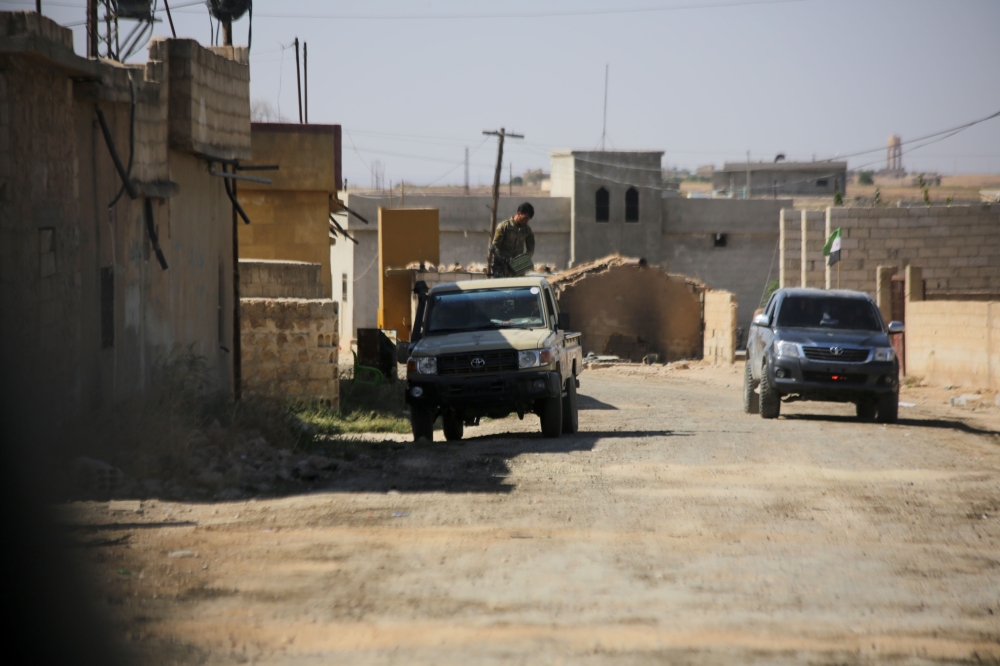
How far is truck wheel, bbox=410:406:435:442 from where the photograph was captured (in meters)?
12.2

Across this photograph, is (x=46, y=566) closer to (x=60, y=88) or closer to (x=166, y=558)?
(x=166, y=558)

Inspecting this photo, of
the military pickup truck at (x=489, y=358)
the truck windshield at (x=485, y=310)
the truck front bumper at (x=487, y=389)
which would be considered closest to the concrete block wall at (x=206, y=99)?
the military pickup truck at (x=489, y=358)

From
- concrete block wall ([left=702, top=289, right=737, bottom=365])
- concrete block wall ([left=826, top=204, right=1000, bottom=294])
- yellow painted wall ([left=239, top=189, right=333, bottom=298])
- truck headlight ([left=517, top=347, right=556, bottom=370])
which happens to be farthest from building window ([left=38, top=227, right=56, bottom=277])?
concrete block wall ([left=702, top=289, right=737, bottom=365])

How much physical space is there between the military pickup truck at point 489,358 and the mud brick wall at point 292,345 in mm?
2530

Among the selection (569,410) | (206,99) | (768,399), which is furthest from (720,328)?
(206,99)

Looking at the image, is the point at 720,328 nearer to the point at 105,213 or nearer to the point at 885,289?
→ the point at 885,289

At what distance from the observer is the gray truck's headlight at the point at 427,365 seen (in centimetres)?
1182

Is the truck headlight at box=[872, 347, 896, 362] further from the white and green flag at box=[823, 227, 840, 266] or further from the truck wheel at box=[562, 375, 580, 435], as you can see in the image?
the white and green flag at box=[823, 227, 840, 266]

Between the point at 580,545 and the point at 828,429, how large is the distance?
7.39 meters

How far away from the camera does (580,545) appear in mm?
6680

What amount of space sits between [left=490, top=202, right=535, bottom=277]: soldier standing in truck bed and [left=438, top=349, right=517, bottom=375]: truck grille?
4.77 meters

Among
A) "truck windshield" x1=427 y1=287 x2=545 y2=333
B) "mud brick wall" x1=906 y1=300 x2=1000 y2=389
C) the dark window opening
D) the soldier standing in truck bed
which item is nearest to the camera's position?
the dark window opening

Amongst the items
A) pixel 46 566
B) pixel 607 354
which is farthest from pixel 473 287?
pixel 607 354

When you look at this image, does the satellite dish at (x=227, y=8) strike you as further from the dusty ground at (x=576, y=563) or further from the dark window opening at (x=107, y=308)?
the dusty ground at (x=576, y=563)
